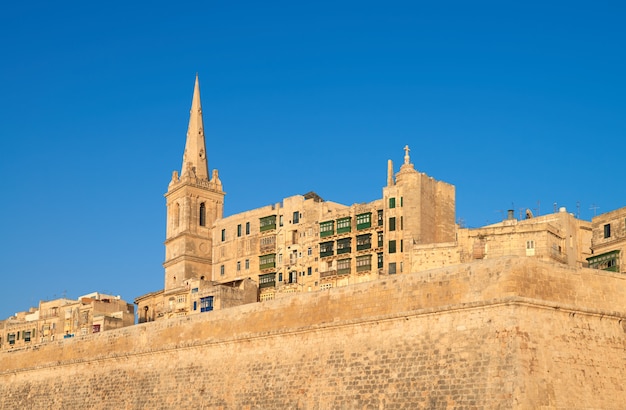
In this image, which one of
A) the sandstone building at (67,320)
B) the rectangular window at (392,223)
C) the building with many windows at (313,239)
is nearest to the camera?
the building with many windows at (313,239)

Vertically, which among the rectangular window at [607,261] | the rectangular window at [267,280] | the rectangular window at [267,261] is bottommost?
the rectangular window at [607,261]

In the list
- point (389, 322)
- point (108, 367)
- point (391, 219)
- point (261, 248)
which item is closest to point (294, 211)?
point (261, 248)

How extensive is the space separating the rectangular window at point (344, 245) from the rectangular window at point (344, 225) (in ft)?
1.50

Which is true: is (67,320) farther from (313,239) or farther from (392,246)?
(392,246)

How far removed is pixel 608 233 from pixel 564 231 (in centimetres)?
242

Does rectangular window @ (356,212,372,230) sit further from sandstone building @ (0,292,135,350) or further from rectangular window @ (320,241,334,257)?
sandstone building @ (0,292,135,350)

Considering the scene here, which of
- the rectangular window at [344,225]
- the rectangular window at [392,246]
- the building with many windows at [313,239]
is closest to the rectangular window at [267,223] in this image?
the building with many windows at [313,239]

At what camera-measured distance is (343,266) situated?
46.1 m

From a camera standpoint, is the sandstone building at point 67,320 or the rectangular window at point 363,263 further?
the sandstone building at point 67,320

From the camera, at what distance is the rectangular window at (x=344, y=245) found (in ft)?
150

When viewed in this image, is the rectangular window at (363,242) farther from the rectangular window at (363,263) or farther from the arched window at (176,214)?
the arched window at (176,214)

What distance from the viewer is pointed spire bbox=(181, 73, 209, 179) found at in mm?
57625

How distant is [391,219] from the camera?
43.2 m

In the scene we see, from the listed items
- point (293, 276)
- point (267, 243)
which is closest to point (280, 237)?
point (267, 243)
